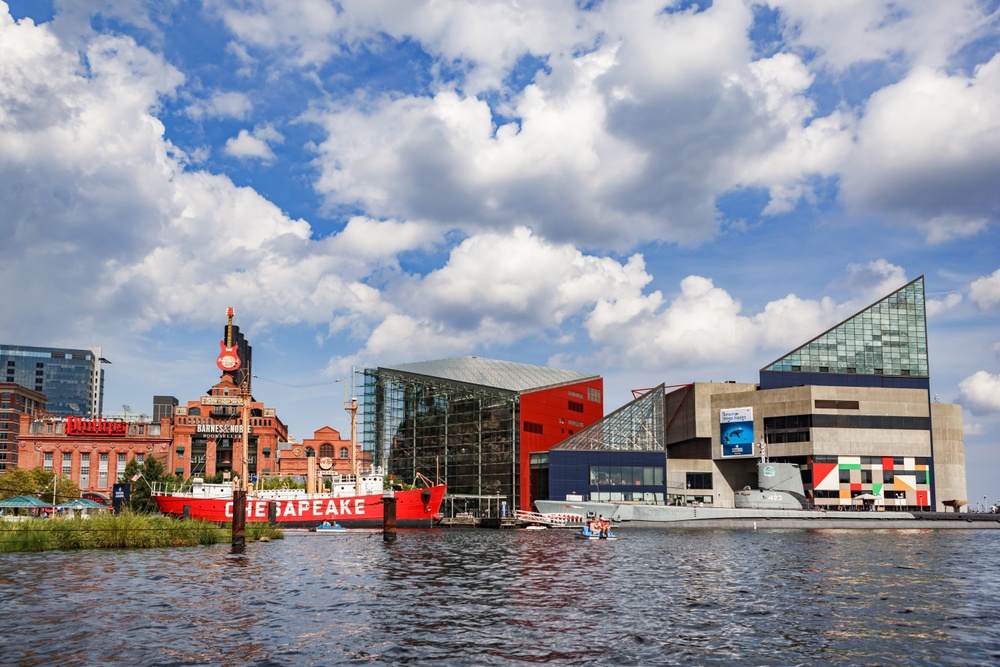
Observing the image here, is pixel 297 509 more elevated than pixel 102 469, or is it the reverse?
pixel 102 469

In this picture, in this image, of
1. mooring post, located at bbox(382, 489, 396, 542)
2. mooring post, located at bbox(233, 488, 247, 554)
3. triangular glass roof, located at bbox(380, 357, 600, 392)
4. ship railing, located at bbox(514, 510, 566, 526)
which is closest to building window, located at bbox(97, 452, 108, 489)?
triangular glass roof, located at bbox(380, 357, 600, 392)

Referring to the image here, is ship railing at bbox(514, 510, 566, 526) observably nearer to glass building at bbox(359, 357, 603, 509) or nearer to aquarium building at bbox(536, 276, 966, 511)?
aquarium building at bbox(536, 276, 966, 511)

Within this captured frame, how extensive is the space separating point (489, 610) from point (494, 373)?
399 ft

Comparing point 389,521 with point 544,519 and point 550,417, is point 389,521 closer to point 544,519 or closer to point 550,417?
point 544,519

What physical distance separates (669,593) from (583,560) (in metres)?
18.6

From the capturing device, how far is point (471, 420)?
144 meters

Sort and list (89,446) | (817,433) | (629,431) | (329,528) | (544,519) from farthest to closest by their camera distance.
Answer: (89,446) < (817,433) < (629,431) < (544,519) < (329,528)

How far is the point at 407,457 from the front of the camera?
501ft

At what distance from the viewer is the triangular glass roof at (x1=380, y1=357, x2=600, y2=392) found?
488ft

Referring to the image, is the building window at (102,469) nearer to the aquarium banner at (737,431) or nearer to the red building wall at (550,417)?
the red building wall at (550,417)

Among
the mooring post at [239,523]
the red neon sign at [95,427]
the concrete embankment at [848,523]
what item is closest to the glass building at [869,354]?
the concrete embankment at [848,523]

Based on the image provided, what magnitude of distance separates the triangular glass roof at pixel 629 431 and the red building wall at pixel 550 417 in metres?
8.19

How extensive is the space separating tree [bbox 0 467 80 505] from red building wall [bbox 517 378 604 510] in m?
74.0

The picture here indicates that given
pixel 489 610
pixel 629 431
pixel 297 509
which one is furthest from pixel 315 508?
pixel 489 610
